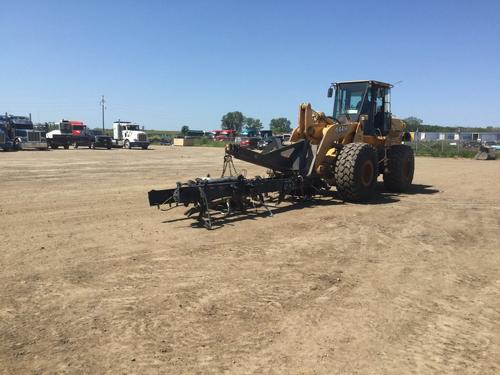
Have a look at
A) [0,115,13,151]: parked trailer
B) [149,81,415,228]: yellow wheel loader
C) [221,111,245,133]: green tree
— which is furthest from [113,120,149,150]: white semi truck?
[221,111,245,133]: green tree

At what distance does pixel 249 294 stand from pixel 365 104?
834 cm

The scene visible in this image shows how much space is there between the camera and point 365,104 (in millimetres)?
11602

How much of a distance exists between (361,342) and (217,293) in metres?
1.59

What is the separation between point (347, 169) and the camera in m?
9.68

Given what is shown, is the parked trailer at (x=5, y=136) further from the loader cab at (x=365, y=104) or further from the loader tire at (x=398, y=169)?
the loader tire at (x=398, y=169)

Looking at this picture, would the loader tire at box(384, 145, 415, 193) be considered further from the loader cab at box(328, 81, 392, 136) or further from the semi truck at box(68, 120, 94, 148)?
the semi truck at box(68, 120, 94, 148)

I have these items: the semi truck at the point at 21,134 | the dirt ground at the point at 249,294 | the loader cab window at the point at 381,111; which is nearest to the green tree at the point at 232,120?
the semi truck at the point at 21,134

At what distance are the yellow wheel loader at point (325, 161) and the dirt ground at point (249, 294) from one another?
69cm

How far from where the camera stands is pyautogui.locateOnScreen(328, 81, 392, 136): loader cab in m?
11.6

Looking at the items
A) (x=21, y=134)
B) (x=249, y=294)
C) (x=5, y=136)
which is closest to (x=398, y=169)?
(x=249, y=294)

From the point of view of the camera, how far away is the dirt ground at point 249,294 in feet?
11.1

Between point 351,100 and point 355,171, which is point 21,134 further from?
point 355,171

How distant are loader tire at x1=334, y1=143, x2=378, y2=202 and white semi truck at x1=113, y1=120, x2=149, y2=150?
35992mm

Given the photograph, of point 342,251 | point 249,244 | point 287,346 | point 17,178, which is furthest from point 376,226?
point 17,178
